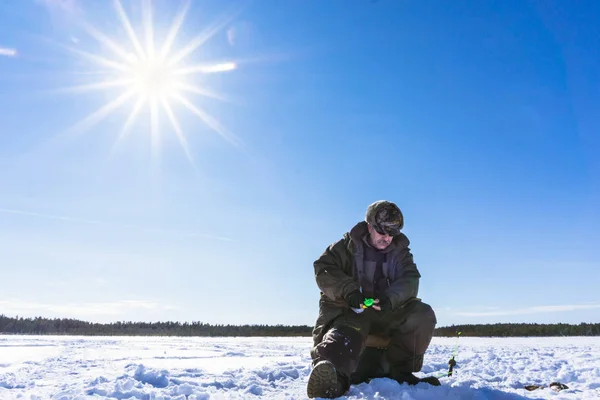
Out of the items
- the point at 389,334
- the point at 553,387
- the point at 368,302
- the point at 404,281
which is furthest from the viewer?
the point at 553,387

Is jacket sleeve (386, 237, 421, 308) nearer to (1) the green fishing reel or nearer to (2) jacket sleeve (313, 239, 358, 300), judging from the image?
(1) the green fishing reel

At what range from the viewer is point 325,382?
3.46m

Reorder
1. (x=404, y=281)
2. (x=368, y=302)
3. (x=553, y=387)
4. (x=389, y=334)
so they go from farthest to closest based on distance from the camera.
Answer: (x=553, y=387) → (x=389, y=334) → (x=404, y=281) → (x=368, y=302)

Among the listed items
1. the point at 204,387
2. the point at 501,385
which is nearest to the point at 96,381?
the point at 204,387

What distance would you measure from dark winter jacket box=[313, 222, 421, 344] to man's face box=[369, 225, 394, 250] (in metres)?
0.07

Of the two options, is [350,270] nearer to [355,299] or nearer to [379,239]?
[379,239]

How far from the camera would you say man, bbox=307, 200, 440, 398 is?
4.06 meters

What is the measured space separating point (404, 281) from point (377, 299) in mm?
412

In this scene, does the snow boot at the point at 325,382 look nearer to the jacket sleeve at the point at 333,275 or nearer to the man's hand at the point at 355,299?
the man's hand at the point at 355,299

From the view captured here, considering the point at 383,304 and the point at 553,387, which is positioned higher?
the point at 383,304

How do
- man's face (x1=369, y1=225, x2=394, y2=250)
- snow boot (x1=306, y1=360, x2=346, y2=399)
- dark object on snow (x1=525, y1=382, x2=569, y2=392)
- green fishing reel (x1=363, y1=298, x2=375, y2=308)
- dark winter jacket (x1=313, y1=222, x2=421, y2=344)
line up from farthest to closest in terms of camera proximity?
dark object on snow (x1=525, y1=382, x2=569, y2=392)
man's face (x1=369, y1=225, x2=394, y2=250)
dark winter jacket (x1=313, y1=222, x2=421, y2=344)
green fishing reel (x1=363, y1=298, x2=375, y2=308)
snow boot (x1=306, y1=360, x2=346, y2=399)

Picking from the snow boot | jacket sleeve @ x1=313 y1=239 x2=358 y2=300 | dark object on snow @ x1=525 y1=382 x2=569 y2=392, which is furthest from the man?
dark object on snow @ x1=525 y1=382 x2=569 y2=392

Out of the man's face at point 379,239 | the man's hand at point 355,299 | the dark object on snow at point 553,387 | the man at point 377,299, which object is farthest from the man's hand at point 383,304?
the dark object on snow at point 553,387

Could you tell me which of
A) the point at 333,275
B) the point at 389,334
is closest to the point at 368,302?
the point at 333,275
